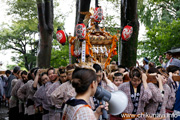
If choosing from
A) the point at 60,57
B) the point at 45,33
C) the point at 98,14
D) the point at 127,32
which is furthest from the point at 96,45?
the point at 60,57

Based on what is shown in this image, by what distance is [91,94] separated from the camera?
9.66 ft

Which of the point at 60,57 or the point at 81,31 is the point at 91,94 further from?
the point at 60,57

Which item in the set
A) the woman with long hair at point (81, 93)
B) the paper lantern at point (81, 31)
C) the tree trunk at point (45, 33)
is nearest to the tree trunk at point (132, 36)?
the paper lantern at point (81, 31)

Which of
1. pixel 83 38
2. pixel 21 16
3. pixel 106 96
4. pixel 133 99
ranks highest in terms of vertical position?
pixel 21 16

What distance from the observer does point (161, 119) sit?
554 cm

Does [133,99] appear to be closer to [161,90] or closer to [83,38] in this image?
[161,90]

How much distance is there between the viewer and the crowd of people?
9.53 feet

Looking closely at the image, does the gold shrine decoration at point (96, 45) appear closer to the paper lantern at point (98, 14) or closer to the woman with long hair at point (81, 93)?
the paper lantern at point (98, 14)

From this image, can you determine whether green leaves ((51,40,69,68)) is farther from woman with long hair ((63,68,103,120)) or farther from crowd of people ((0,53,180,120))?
woman with long hair ((63,68,103,120))

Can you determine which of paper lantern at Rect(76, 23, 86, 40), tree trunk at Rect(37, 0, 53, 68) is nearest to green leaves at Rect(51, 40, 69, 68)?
tree trunk at Rect(37, 0, 53, 68)

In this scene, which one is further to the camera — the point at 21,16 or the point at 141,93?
the point at 21,16

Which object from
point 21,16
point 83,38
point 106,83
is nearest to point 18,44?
point 21,16

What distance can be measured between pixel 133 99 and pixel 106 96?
2428 mm

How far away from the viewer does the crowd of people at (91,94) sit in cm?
290
